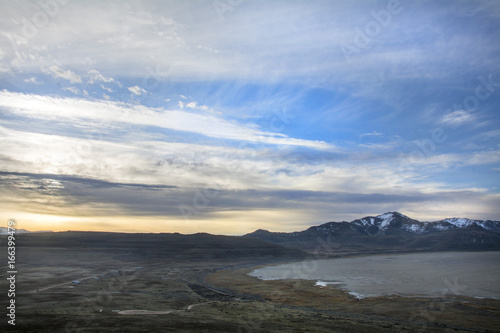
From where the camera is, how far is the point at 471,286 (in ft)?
187

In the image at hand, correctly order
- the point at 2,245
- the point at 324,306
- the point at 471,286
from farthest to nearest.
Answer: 1. the point at 2,245
2. the point at 471,286
3. the point at 324,306

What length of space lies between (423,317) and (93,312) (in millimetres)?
32213

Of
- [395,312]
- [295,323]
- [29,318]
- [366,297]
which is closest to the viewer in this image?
[29,318]

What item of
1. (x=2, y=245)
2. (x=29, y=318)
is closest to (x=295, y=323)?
(x=29, y=318)

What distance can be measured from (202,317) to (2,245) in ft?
496

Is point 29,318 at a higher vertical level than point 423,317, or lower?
higher

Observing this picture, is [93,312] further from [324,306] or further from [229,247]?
[229,247]

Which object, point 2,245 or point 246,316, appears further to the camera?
point 2,245

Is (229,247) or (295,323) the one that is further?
(229,247)

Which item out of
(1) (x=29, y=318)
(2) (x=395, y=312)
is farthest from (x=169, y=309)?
(2) (x=395, y=312)

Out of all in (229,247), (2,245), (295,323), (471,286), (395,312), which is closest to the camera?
(295,323)

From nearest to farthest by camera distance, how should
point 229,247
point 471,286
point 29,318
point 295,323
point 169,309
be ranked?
point 29,318 < point 295,323 < point 169,309 < point 471,286 < point 229,247

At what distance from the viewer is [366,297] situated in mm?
47281

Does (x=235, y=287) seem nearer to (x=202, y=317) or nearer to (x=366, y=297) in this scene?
(x=366, y=297)
